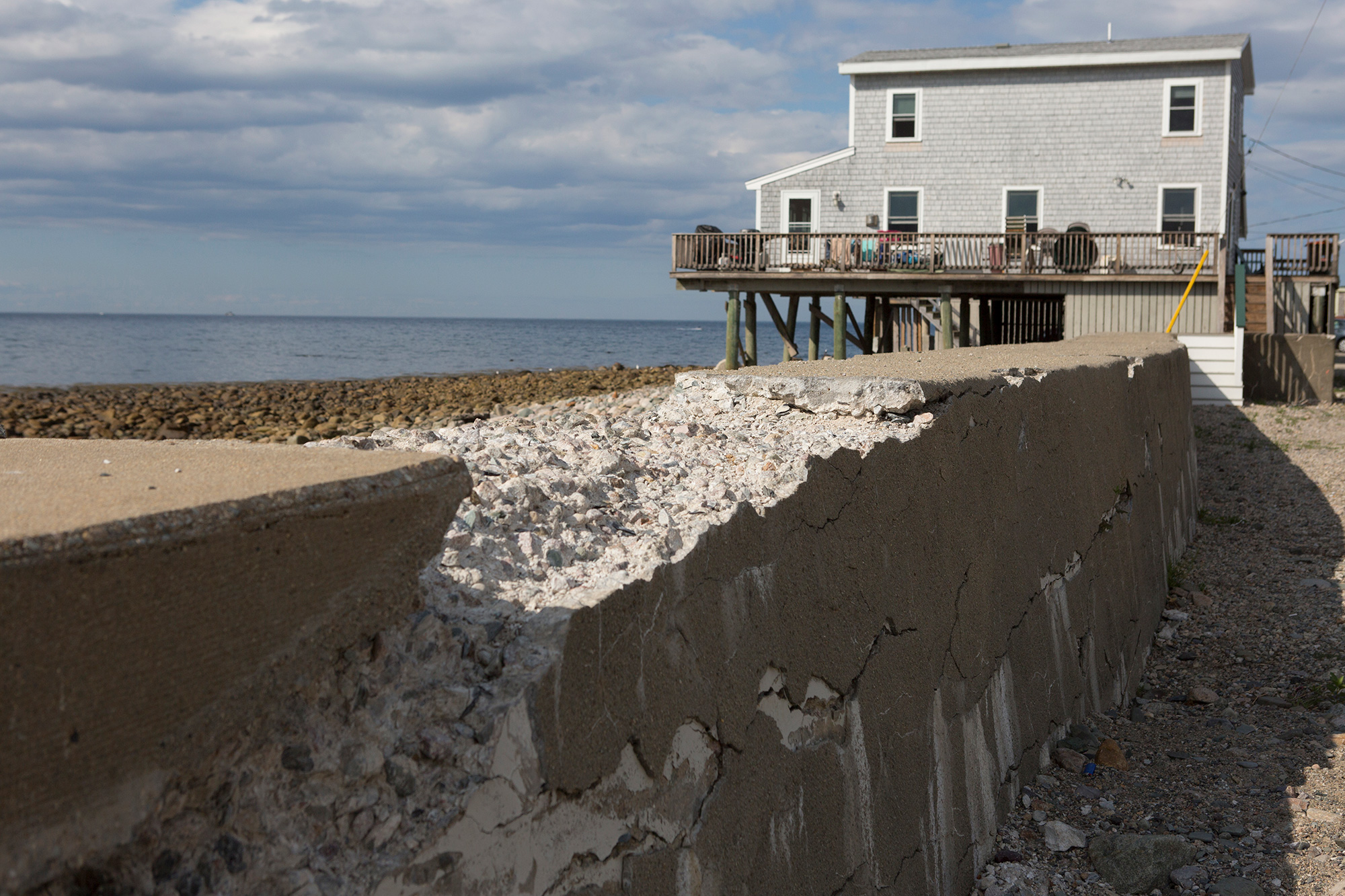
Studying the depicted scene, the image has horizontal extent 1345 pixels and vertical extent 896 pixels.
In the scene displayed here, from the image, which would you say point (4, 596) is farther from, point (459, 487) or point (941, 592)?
point (941, 592)

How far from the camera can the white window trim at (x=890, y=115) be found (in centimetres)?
2381

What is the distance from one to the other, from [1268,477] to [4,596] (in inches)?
450

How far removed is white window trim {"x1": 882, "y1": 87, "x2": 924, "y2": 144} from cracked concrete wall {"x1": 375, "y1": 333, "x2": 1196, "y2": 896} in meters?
20.3

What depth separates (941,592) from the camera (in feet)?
10.7

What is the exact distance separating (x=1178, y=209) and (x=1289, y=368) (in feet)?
26.1

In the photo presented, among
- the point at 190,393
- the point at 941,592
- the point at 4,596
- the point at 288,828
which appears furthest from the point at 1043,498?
the point at 190,393

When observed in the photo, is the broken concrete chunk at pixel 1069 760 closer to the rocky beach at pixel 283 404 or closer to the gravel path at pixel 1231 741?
the gravel path at pixel 1231 741

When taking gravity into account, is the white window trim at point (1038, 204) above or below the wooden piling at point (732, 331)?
above

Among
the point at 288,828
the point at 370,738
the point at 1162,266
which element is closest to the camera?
the point at 288,828

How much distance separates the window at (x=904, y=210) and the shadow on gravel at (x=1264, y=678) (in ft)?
47.8

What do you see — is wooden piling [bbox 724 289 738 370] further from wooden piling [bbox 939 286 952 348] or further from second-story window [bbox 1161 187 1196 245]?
second-story window [bbox 1161 187 1196 245]

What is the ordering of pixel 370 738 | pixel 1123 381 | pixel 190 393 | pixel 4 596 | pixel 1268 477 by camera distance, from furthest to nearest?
pixel 190 393, pixel 1268 477, pixel 1123 381, pixel 370 738, pixel 4 596

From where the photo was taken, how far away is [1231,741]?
15.1ft

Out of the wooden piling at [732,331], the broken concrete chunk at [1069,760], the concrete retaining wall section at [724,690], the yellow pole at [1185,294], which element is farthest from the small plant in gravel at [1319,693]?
the wooden piling at [732,331]
